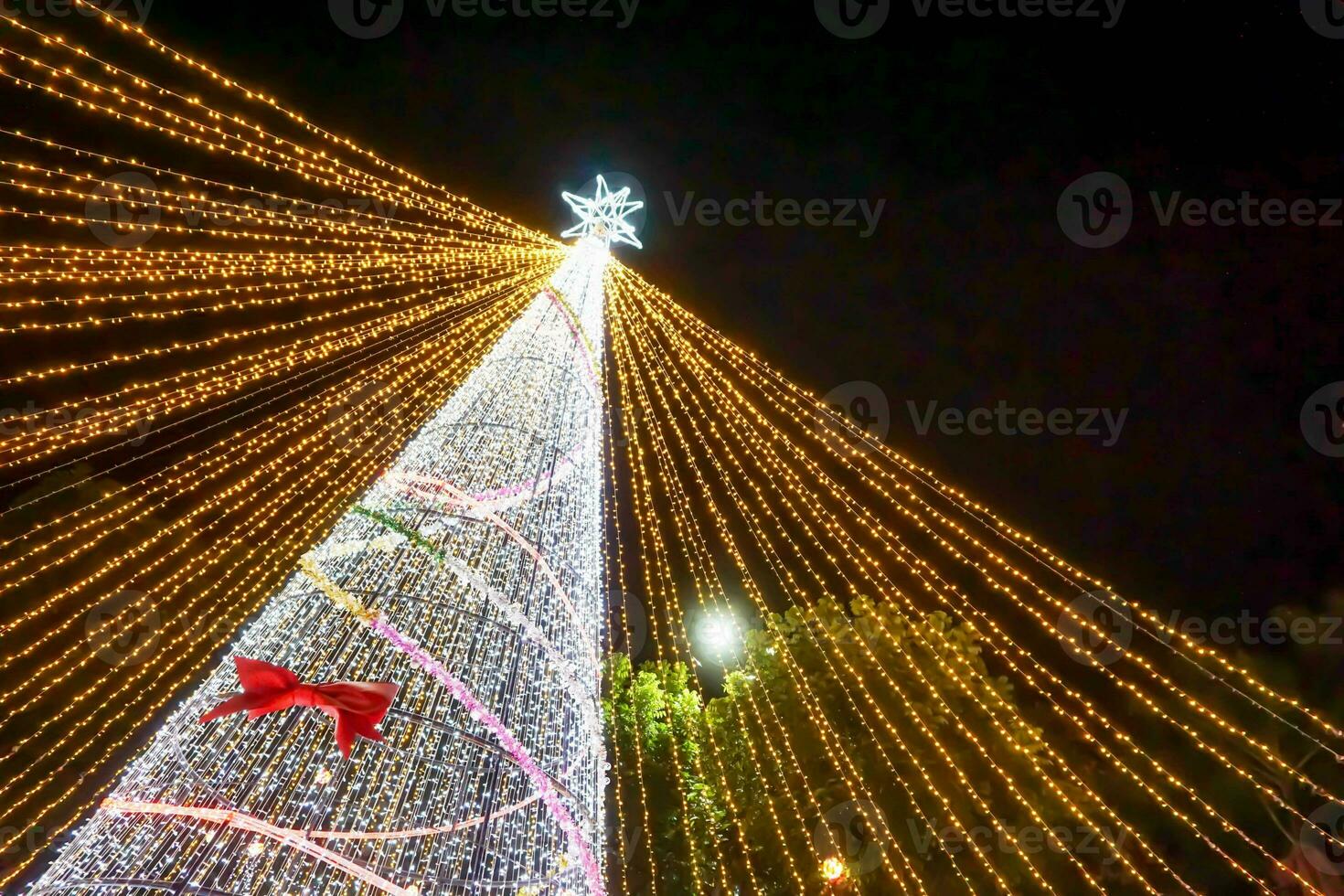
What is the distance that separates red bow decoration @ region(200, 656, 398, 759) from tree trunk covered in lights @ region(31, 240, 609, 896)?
0.51m

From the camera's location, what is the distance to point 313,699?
3.59m

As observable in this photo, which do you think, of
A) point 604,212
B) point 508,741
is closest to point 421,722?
point 508,741

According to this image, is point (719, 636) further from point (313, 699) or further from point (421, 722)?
point (313, 699)

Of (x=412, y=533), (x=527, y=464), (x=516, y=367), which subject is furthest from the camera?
(x=516, y=367)

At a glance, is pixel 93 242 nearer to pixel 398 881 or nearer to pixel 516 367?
pixel 516 367

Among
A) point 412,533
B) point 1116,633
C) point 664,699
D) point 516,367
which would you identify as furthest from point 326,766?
point 1116,633

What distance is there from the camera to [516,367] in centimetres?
627

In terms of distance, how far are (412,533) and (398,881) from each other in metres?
1.81

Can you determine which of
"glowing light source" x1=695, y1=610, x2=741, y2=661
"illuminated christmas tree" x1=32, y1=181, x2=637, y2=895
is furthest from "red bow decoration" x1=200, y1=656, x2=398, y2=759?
"glowing light source" x1=695, y1=610, x2=741, y2=661

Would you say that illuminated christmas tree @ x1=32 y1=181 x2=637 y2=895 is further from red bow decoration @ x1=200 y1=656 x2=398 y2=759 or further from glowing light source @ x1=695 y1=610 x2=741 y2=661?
glowing light source @ x1=695 y1=610 x2=741 y2=661

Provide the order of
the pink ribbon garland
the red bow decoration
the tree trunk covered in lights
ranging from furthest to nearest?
the pink ribbon garland, the tree trunk covered in lights, the red bow decoration

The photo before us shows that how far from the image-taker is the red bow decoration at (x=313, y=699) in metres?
3.54

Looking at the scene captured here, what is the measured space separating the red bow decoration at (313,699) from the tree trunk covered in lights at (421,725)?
20.0 inches

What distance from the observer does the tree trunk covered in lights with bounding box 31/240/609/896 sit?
3781 millimetres
